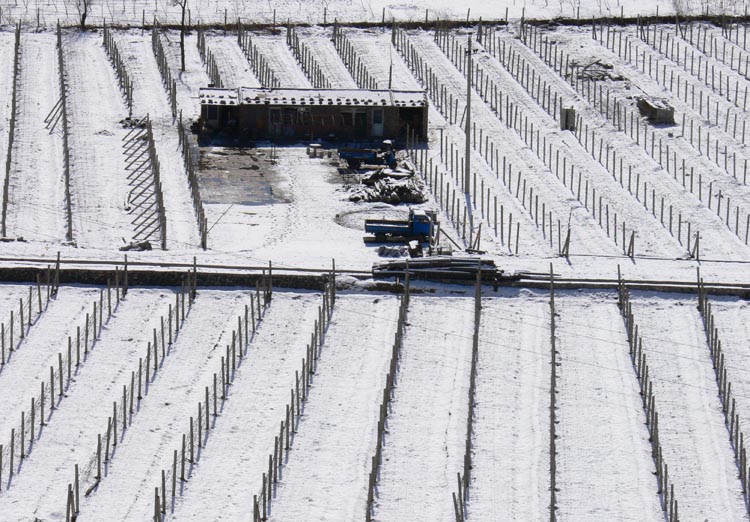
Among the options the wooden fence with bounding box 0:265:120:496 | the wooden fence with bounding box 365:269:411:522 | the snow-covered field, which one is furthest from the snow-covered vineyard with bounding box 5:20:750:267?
the wooden fence with bounding box 0:265:120:496

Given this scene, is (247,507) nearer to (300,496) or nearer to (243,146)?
(300,496)

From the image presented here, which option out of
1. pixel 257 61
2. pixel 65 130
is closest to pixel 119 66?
pixel 257 61

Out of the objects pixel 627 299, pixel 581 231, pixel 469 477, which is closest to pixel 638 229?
pixel 581 231

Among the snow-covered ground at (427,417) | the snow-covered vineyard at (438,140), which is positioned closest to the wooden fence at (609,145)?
the snow-covered vineyard at (438,140)

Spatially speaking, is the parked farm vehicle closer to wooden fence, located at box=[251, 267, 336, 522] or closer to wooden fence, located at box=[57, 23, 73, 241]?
wooden fence, located at box=[57, 23, 73, 241]

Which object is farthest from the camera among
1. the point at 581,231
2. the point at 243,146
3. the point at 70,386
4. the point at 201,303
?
the point at 243,146

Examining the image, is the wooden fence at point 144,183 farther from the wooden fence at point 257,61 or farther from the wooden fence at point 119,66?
the wooden fence at point 257,61
